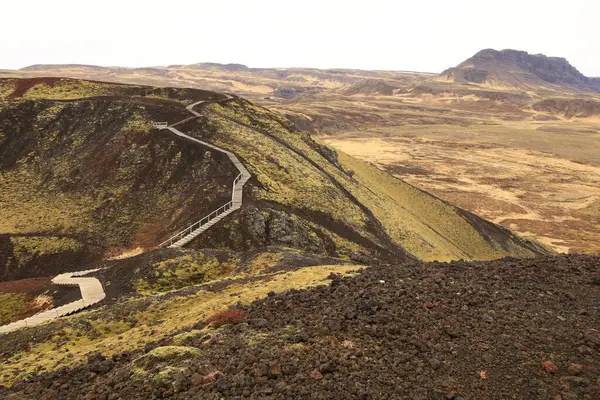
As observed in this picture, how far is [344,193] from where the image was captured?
4894 cm

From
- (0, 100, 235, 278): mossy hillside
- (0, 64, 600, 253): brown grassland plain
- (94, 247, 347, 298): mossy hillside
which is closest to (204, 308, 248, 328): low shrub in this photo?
(94, 247, 347, 298): mossy hillside

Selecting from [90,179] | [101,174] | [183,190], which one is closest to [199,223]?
[183,190]

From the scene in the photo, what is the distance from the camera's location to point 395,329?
1313 cm

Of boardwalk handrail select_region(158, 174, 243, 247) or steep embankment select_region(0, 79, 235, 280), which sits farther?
steep embankment select_region(0, 79, 235, 280)

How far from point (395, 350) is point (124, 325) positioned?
45.9 feet

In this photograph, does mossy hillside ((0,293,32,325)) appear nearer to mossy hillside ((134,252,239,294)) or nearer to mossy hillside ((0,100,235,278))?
mossy hillside ((134,252,239,294))

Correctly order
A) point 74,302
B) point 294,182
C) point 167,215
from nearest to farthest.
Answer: point 74,302
point 167,215
point 294,182

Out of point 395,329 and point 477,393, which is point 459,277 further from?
point 477,393

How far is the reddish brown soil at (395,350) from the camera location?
1055cm

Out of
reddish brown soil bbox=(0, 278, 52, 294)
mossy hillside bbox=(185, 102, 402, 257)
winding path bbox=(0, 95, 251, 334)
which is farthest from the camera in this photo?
mossy hillside bbox=(185, 102, 402, 257)

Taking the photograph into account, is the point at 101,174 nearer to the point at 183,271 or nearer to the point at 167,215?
the point at 167,215

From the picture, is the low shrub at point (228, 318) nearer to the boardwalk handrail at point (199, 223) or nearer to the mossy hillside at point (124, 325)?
the mossy hillside at point (124, 325)

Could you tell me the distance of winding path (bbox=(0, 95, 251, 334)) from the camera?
22.7 meters

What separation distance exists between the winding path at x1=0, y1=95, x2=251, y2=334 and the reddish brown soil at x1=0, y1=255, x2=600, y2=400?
920cm
